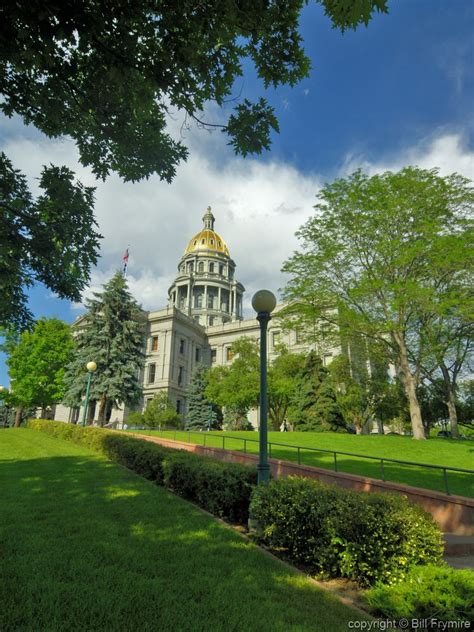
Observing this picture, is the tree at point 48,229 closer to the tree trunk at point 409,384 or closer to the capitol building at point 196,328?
the tree trunk at point 409,384

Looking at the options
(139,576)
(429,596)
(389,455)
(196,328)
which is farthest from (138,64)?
(196,328)

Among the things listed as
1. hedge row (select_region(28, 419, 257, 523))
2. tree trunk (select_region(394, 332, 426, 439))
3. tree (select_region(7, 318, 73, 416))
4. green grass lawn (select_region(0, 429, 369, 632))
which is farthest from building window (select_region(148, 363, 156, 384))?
green grass lawn (select_region(0, 429, 369, 632))

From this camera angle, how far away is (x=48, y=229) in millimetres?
7258

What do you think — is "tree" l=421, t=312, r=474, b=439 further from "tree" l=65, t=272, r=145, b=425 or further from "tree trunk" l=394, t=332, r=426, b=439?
"tree" l=65, t=272, r=145, b=425

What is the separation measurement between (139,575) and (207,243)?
9347 centimetres

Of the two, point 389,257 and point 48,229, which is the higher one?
point 389,257

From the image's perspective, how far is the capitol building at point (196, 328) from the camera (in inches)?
2271

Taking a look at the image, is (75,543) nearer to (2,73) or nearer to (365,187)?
(2,73)

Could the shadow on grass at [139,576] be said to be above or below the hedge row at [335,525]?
below

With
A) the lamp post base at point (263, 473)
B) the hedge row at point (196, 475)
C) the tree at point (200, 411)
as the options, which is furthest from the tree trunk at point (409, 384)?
the tree at point (200, 411)

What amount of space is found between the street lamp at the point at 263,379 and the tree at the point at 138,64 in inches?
120

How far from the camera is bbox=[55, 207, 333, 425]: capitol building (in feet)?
189

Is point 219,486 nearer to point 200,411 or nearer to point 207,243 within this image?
point 200,411

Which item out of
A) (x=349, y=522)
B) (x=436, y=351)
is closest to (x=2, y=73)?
(x=349, y=522)
